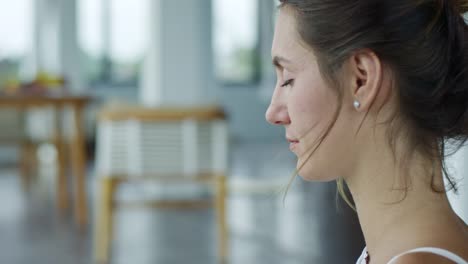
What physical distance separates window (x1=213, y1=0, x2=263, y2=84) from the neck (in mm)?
10766

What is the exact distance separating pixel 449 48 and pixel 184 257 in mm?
2994

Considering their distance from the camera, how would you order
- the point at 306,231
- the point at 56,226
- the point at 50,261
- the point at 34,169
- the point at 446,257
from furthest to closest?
the point at 34,169 < the point at 56,226 < the point at 306,231 < the point at 50,261 < the point at 446,257

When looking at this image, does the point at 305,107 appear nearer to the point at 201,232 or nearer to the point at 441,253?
the point at 441,253

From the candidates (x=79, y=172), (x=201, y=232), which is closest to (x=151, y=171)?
(x=201, y=232)

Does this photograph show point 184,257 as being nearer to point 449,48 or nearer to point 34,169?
point 449,48

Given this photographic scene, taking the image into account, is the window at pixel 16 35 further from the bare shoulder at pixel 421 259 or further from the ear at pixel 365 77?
the bare shoulder at pixel 421 259

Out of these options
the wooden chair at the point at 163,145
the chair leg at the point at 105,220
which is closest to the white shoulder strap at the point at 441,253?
the wooden chair at the point at 163,145

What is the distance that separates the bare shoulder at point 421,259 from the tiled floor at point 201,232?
2.35m

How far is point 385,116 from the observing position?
0.83 metres

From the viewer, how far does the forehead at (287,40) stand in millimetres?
858

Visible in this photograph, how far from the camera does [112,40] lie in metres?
10.9

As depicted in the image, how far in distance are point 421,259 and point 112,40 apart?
10.5 m

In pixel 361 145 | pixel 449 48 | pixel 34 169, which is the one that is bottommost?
pixel 34 169

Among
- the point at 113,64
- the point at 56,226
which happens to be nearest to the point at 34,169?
the point at 56,226
